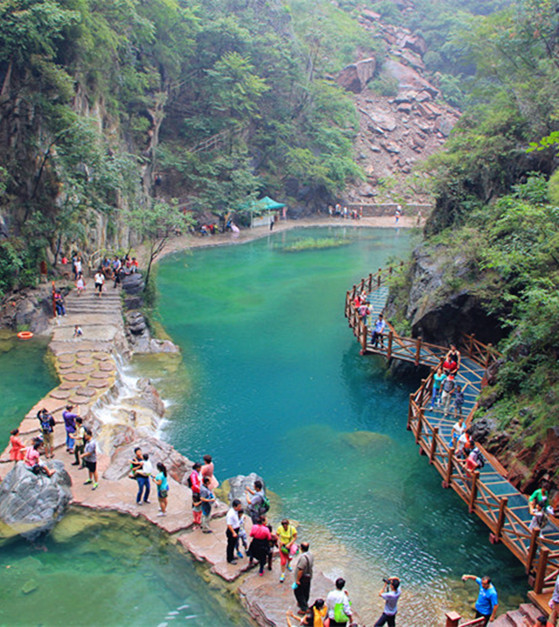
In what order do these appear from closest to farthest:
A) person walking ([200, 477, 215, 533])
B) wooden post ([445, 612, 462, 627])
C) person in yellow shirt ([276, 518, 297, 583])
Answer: wooden post ([445, 612, 462, 627]), person in yellow shirt ([276, 518, 297, 583]), person walking ([200, 477, 215, 533])

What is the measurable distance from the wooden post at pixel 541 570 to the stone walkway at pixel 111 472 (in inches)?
160

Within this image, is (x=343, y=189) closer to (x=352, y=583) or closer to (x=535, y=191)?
(x=535, y=191)

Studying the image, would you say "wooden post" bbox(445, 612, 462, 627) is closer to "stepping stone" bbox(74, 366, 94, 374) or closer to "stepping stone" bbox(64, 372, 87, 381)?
"stepping stone" bbox(64, 372, 87, 381)

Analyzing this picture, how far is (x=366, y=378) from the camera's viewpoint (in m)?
24.1

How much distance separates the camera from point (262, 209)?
183 feet

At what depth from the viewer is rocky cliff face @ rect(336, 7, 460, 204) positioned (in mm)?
73062

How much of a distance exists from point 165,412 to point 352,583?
10112mm

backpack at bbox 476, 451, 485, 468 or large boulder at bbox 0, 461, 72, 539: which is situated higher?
backpack at bbox 476, 451, 485, 468

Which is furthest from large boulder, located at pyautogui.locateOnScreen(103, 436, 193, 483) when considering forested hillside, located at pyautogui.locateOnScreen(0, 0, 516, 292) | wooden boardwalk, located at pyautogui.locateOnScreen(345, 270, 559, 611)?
forested hillside, located at pyautogui.locateOnScreen(0, 0, 516, 292)


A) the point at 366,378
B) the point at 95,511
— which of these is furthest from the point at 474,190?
the point at 95,511

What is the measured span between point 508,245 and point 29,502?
52.5 ft

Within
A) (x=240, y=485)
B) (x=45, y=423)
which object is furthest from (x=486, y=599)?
(x=45, y=423)

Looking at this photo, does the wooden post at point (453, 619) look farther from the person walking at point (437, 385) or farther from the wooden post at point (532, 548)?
the person walking at point (437, 385)

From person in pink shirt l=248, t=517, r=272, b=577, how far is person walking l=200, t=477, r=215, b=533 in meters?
1.74
